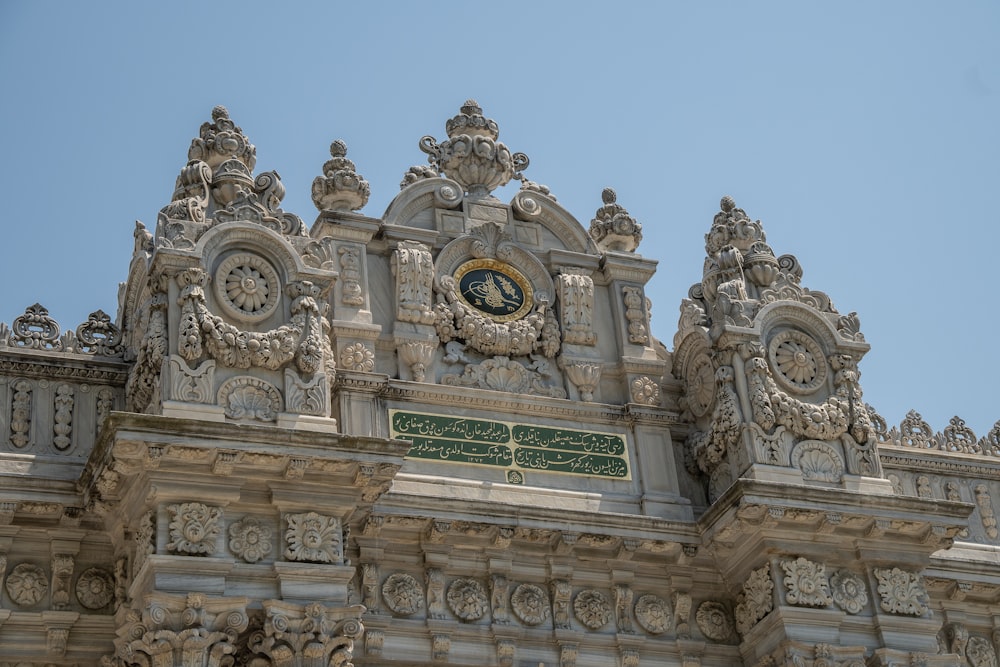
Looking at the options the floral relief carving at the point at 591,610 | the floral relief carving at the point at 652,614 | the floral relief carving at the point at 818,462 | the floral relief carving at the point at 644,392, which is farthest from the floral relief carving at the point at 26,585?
the floral relief carving at the point at 818,462

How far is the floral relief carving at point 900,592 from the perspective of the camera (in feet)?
64.7

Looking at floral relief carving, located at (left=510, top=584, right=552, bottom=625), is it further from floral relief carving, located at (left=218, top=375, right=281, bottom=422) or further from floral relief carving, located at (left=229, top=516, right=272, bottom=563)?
floral relief carving, located at (left=218, top=375, right=281, bottom=422)

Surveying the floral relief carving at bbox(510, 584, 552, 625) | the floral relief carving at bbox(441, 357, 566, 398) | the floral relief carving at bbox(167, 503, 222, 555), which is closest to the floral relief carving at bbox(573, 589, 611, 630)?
the floral relief carving at bbox(510, 584, 552, 625)

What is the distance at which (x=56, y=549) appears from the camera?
58.5 ft

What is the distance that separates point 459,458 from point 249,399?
270cm

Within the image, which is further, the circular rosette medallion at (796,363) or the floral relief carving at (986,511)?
the floral relief carving at (986,511)

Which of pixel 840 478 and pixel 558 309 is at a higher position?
pixel 558 309

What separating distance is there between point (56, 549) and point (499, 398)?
17.0 feet

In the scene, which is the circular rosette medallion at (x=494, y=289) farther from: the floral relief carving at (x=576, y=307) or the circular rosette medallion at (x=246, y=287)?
the circular rosette medallion at (x=246, y=287)

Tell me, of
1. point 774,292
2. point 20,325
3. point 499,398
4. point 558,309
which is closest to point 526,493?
point 499,398

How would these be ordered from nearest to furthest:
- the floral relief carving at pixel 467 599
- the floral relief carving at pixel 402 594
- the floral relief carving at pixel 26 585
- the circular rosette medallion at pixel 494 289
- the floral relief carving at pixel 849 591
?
the floral relief carving at pixel 26 585, the floral relief carving at pixel 402 594, the floral relief carving at pixel 467 599, the floral relief carving at pixel 849 591, the circular rosette medallion at pixel 494 289

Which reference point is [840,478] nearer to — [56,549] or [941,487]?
[941,487]

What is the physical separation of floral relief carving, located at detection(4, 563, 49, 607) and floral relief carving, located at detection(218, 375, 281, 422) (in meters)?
2.53

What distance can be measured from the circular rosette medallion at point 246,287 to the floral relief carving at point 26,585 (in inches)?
130
